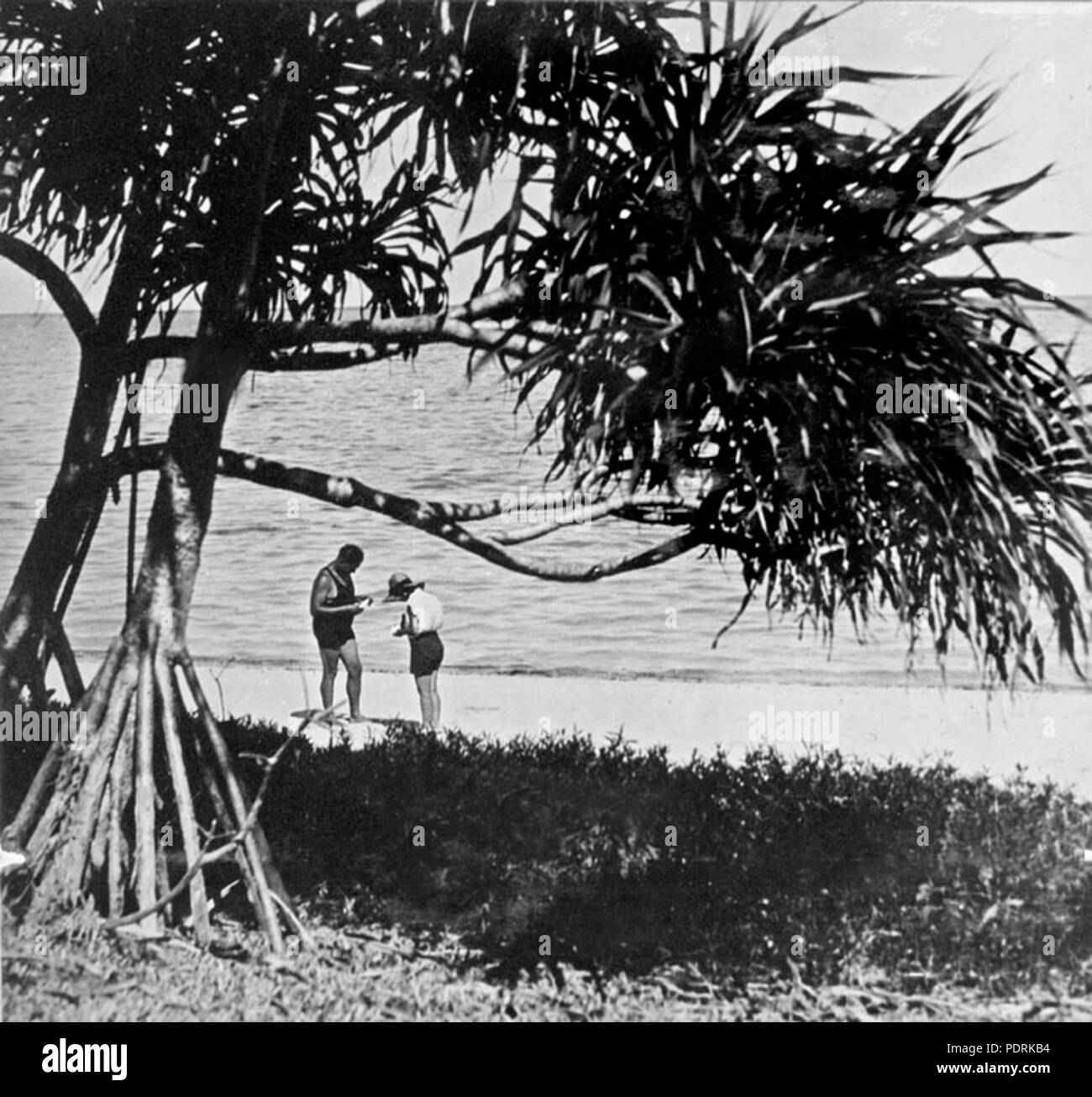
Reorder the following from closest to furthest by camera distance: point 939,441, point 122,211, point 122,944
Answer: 1. point 939,441
2. point 122,944
3. point 122,211

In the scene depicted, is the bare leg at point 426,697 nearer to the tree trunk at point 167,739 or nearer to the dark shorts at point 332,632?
the dark shorts at point 332,632

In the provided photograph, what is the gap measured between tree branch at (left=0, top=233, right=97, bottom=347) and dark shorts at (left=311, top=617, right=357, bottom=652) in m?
1.50

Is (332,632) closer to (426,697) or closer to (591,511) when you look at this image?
(426,697)

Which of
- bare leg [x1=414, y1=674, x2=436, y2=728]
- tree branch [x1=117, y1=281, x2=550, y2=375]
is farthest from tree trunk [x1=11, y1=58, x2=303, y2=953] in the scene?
bare leg [x1=414, y1=674, x2=436, y2=728]

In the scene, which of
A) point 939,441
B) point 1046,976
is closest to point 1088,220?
point 939,441

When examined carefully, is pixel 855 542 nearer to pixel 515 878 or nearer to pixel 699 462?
pixel 699 462

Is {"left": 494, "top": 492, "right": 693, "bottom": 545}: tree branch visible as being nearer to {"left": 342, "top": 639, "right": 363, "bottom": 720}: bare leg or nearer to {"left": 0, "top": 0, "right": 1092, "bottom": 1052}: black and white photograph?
{"left": 0, "top": 0, "right": 1092, "bottom": 1052}: black and white photograph

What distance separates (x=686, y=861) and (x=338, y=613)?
1665 millimetres

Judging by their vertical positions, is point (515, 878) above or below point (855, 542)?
below

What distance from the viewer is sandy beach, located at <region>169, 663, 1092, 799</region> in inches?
205

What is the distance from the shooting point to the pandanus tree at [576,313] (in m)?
4.68

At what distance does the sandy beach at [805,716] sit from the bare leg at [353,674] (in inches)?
2.0

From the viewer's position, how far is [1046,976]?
5.04 metres
